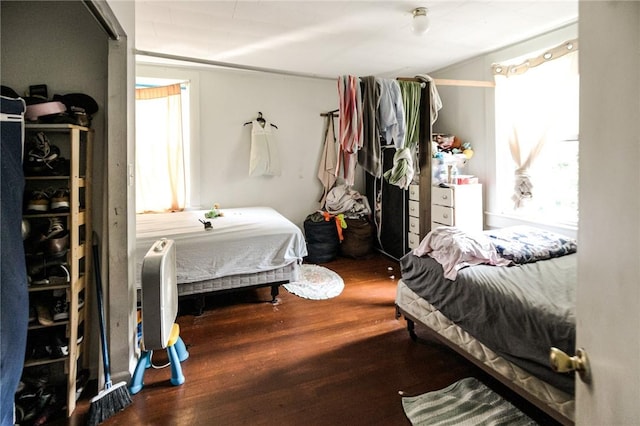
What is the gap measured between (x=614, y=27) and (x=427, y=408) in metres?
1.73

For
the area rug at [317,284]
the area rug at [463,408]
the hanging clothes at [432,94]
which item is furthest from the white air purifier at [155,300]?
the hanging clothes at [432,94]

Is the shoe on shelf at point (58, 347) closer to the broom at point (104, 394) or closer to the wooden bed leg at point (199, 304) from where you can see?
the broom at point (104, 394)

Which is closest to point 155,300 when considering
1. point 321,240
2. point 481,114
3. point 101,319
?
point 101,319

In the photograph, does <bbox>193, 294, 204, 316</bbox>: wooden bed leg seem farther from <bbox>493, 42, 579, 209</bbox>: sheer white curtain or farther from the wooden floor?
<bbox>493, 42, 579, 209</bbox>: sheer white curtain

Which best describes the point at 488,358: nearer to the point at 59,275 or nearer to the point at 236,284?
the point at 236,284

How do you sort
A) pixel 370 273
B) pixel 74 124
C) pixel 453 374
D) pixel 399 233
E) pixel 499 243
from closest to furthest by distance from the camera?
pixel 74 124, pixel 453 374, pixel 499 243, pixel 370 273, pixel 399 233

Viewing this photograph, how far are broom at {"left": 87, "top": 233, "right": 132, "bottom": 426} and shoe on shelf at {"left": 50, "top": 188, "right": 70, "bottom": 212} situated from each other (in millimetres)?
259

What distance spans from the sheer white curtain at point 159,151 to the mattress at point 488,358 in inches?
120

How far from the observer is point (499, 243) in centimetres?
222

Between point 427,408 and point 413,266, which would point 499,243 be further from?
point 427,408

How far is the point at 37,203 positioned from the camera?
61.7 inches

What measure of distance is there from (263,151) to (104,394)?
324 cm

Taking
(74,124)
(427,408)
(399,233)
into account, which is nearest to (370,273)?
(399,233)

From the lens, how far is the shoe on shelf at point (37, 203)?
5.12ft
